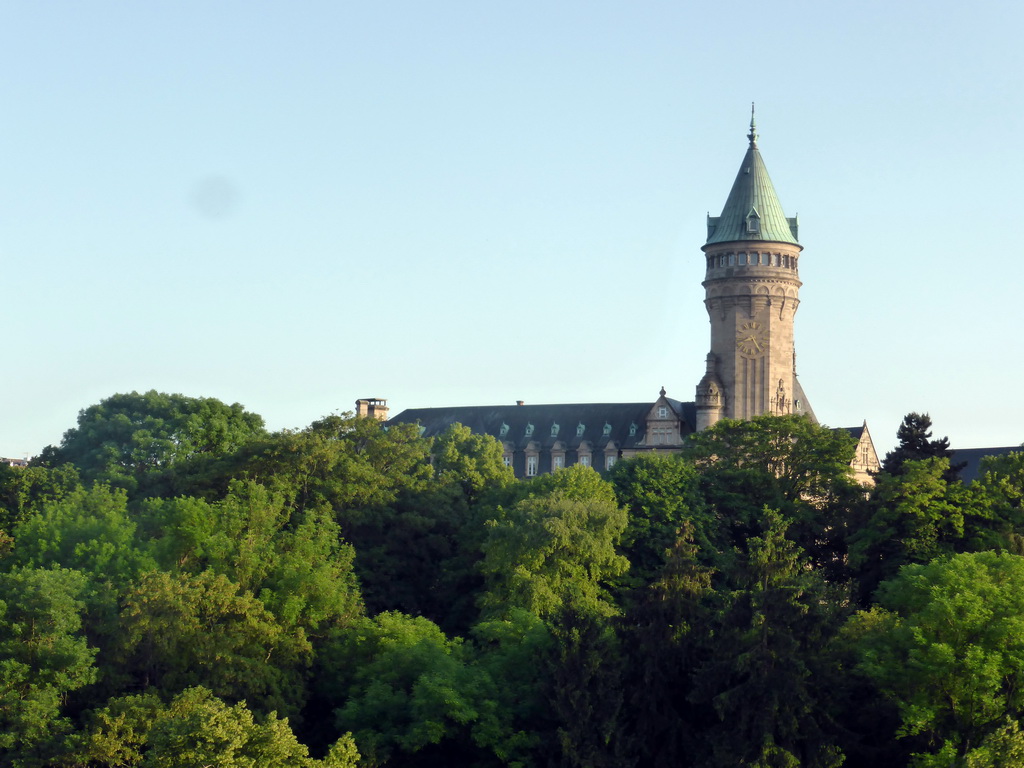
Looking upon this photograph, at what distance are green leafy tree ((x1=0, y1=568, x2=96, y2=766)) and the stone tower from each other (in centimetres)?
6267

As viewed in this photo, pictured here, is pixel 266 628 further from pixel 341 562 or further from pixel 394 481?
pixel 394 481

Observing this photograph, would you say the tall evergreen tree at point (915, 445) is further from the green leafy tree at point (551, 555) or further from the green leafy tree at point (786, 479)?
the green leafy tree at point (551, 555)

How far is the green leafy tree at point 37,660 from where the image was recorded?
5341cm

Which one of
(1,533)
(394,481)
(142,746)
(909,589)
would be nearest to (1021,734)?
Answer: (909,589)

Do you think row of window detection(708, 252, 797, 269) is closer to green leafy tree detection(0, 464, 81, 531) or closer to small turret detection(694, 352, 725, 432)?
small turret detection(694, 352, 725, 432)

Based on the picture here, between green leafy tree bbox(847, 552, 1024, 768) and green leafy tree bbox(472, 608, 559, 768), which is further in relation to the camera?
green leafy tree bbox(472, 608, 559, 768)

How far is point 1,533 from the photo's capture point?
7288 centimetres

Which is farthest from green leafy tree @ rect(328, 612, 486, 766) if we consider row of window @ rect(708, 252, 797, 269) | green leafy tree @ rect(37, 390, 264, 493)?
row of window @ rect(708, 252, 797, 269)

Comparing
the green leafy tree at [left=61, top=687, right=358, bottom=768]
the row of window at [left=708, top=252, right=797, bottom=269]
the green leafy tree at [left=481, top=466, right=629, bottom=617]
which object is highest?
the row of window at [left=708, top=252, right=797, bottom=269]

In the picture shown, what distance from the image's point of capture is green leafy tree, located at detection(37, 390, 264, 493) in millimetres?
94688

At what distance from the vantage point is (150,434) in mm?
96250

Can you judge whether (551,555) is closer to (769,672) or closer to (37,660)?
(769,672)

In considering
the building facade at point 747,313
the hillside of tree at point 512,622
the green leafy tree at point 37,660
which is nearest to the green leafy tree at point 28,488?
the hillside of tree at point 512,622

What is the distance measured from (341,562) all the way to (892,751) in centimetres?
2399
